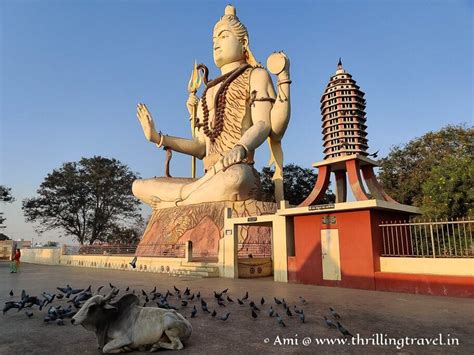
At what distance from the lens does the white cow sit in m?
3.79

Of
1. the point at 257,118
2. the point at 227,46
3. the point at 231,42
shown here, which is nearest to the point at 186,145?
the point at 257,118

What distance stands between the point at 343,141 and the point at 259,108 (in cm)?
787

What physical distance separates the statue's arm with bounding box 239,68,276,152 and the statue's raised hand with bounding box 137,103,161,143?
5.15m

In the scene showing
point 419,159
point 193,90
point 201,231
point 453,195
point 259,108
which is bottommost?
point 201,231

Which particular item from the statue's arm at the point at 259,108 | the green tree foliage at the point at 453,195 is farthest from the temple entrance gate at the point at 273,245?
the statue's arm at the point at 259,108

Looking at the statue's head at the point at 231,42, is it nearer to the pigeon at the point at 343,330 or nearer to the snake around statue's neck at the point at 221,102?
the snake around statue's neck at the point at 221,102

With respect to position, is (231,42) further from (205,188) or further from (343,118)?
(343,118)

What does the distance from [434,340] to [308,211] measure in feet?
19.2

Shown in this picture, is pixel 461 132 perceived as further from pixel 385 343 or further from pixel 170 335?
pixel 170 335

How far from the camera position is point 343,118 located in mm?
10961

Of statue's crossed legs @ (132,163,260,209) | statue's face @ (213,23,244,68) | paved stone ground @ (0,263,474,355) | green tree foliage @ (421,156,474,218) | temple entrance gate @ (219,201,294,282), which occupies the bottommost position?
paved stone ground @ (0,263,474,355)

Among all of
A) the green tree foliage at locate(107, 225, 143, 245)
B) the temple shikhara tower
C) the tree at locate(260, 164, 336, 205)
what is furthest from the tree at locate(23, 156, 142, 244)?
the temple shikhara tower

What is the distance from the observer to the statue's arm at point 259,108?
56.0ft

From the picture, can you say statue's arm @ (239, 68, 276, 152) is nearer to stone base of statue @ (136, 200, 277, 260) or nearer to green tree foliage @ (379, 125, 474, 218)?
stone base of statue @ (136, 200, 277, 260)
